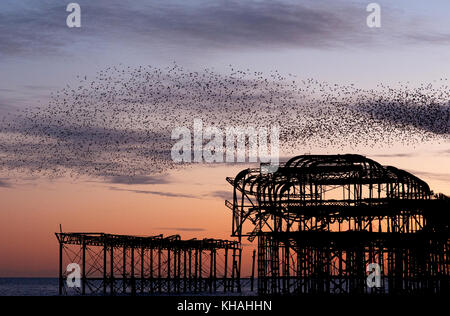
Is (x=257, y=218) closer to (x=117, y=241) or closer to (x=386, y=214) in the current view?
(x=386, y=214)

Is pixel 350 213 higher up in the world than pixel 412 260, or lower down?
higher up

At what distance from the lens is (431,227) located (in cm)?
5491

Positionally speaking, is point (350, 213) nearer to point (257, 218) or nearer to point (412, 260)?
point (257, 218)
